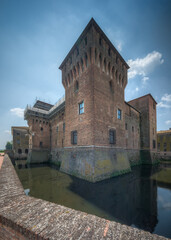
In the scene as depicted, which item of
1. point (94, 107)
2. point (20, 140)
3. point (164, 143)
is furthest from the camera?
point (164, 143)

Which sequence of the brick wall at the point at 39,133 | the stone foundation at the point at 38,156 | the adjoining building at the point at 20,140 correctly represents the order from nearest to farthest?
the stone foundation at the point at 38,156 < the brick wall at the point at 39,133 < the adjoining building at the point at 20,140

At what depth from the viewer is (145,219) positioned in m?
4.55

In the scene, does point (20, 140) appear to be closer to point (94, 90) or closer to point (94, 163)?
point (94, 163)

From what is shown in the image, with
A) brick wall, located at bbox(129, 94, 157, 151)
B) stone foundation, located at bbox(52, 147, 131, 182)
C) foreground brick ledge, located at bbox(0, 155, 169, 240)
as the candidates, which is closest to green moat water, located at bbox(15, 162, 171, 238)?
stone foundation, located at bbox(52, 147, 131, 182)

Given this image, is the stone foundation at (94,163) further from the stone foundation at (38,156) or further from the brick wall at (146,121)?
the stone foundation at (38,156)

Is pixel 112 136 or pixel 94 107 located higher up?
pixel 94 107

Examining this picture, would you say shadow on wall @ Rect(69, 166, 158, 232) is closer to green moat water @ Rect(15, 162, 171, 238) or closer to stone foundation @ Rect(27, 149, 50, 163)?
green moat water @ Rect(15, 162, 171, 238)

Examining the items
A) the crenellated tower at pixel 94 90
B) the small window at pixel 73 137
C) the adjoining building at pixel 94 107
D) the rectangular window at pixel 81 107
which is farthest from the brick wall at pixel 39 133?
Answer: the rectangular window at pixel 81 107

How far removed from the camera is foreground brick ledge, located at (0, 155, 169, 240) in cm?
152

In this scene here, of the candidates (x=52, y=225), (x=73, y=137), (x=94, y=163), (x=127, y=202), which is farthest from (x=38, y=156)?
(x=52, y=225)

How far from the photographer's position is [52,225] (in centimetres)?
170

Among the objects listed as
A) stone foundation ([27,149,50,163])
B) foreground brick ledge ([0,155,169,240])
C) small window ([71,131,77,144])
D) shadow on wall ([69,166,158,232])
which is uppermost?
small window ([71,131,77,144])

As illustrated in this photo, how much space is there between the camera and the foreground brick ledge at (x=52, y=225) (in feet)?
4.98

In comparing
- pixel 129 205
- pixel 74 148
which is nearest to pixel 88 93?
pixel 74 148
